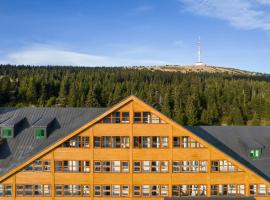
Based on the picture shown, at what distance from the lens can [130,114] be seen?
39500 mm

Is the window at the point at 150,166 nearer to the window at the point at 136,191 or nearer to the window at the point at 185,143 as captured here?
the window at the point at 136,191

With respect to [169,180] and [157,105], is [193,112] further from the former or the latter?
[169,180]

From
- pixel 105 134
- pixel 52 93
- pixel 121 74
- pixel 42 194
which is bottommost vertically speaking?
pixel 42 194

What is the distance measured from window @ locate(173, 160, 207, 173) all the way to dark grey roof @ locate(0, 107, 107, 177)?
11.9m

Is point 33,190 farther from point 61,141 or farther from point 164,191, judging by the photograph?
point 164,191

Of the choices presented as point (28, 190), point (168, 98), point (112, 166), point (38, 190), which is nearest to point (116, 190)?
point (112, 166)

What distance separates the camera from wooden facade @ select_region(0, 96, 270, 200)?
39219mm

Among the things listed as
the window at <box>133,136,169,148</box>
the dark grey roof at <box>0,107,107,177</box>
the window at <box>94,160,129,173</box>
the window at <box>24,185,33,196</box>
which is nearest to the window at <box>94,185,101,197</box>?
the window at <box>94,160,129,173</box>

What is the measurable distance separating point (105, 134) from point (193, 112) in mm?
70678

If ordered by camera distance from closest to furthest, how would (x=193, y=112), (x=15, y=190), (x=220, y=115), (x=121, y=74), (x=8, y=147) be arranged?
(x=15, y=190)
(x=8, y=147)
(x=193, y=112)
(x=220, y=115)
(x=121, y=74)

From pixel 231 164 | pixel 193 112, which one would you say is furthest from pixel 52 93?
pixel 231 164

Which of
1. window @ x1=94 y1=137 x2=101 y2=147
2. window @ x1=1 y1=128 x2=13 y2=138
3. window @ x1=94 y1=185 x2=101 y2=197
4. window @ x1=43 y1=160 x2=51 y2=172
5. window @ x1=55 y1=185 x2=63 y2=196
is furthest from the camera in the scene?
window @ x1=1 y1=128 x2=13 y2=138

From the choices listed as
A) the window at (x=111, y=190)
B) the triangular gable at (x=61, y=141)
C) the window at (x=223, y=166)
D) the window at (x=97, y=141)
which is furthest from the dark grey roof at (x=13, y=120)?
the window at (x=223, y=166)

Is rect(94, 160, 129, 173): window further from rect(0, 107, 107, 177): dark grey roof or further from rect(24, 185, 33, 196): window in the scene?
rect(24, 185, 33, 196): window
